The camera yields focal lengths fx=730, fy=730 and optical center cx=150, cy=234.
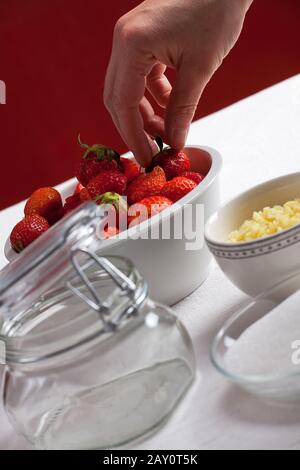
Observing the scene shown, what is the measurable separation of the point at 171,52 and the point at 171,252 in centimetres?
27

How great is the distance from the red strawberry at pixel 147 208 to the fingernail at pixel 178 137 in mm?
130

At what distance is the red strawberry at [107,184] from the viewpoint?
77 centimetres

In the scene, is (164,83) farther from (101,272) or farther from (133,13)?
(101,272)

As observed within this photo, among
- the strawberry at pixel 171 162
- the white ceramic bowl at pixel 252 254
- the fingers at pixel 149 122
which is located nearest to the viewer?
the white ceramic bowl at pixel 252 254

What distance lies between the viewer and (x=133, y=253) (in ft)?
2.18

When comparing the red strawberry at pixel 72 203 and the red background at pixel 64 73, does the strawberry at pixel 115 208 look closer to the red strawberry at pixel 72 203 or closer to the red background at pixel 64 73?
the red strawberry at pixel 72 203

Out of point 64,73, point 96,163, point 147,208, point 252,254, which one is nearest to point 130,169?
point 96,163

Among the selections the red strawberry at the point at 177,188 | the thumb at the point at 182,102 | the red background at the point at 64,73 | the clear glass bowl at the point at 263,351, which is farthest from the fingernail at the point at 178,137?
the red background at the point at 64,73

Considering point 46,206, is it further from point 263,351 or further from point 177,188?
point 263,351

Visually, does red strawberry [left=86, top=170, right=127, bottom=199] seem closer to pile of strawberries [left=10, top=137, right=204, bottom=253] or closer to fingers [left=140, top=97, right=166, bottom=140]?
pile of strawberries [left=10, top=137, right=204, bottom=253]

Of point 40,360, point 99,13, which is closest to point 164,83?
point 40,360

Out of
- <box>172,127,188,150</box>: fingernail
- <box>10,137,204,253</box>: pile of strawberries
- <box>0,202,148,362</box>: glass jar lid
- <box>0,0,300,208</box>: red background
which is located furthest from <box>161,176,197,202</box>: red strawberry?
<box>0,0,300,208</box>: red background

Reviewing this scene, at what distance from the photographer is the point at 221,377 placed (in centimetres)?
57

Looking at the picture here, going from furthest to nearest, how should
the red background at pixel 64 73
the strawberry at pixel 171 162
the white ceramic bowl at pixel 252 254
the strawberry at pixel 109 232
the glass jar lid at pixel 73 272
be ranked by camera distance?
Answer: 1. the red background at pixel 64 73
2. the strawberry at pixel 171 162
3. the strawberry at pixel 109 232
4. the white ceramic bowl at pixel 252 254
5. the glass jar lid at pixel 73 272
